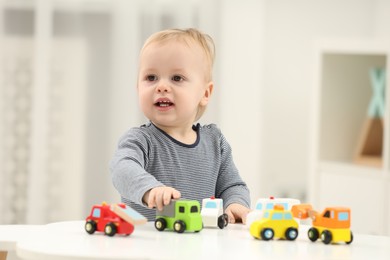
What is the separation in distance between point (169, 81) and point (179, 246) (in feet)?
1.29

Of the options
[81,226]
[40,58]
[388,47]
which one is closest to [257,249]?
[81,226]

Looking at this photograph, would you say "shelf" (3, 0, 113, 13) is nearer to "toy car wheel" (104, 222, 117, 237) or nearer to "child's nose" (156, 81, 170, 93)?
"child's nose" (156, 81, 170, 93)

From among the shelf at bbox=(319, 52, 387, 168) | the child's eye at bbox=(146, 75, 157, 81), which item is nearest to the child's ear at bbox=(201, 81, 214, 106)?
the child's eye at bbox=(146, 75, 157, 81)

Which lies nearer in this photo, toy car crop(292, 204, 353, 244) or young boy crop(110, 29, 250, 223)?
toy car crop(292, 204, 353, 244)

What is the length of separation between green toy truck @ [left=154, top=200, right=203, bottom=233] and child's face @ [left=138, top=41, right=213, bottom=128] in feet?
0.80

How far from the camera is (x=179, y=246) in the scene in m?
0.94

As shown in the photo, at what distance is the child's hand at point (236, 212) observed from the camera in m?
1.24

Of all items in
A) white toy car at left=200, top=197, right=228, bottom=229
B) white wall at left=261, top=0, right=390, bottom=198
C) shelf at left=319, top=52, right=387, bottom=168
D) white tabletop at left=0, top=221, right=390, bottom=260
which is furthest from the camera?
white wall at left=261, top=0, right=390, bottom=198

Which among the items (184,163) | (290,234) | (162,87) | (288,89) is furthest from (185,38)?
(288,89)

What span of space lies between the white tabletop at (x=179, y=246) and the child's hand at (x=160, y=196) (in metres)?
0.04

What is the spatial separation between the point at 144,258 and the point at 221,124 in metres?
2.35

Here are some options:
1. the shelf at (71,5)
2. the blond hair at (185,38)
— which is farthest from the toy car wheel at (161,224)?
the shelf at (71,5)

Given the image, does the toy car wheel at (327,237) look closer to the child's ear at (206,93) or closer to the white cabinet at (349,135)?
the child's ear at (206,93)

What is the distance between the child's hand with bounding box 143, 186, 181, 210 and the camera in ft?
3.47
